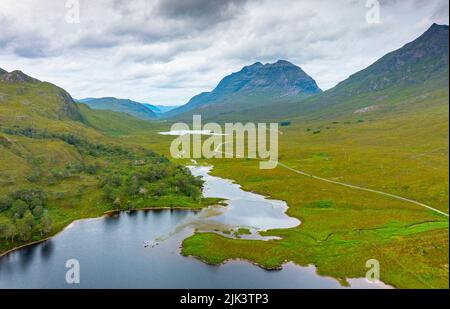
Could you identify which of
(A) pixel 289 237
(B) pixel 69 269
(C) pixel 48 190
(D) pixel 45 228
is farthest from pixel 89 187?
(A) pixel 289 237

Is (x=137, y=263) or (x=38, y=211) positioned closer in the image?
(x=137, y=263)

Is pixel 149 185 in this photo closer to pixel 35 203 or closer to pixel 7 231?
pixel 35 203

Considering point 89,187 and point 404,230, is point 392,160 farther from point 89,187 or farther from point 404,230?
point 89,187

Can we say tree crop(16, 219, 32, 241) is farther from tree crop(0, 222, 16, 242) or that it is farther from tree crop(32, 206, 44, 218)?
tree crop(32, 206, 44, 218)
